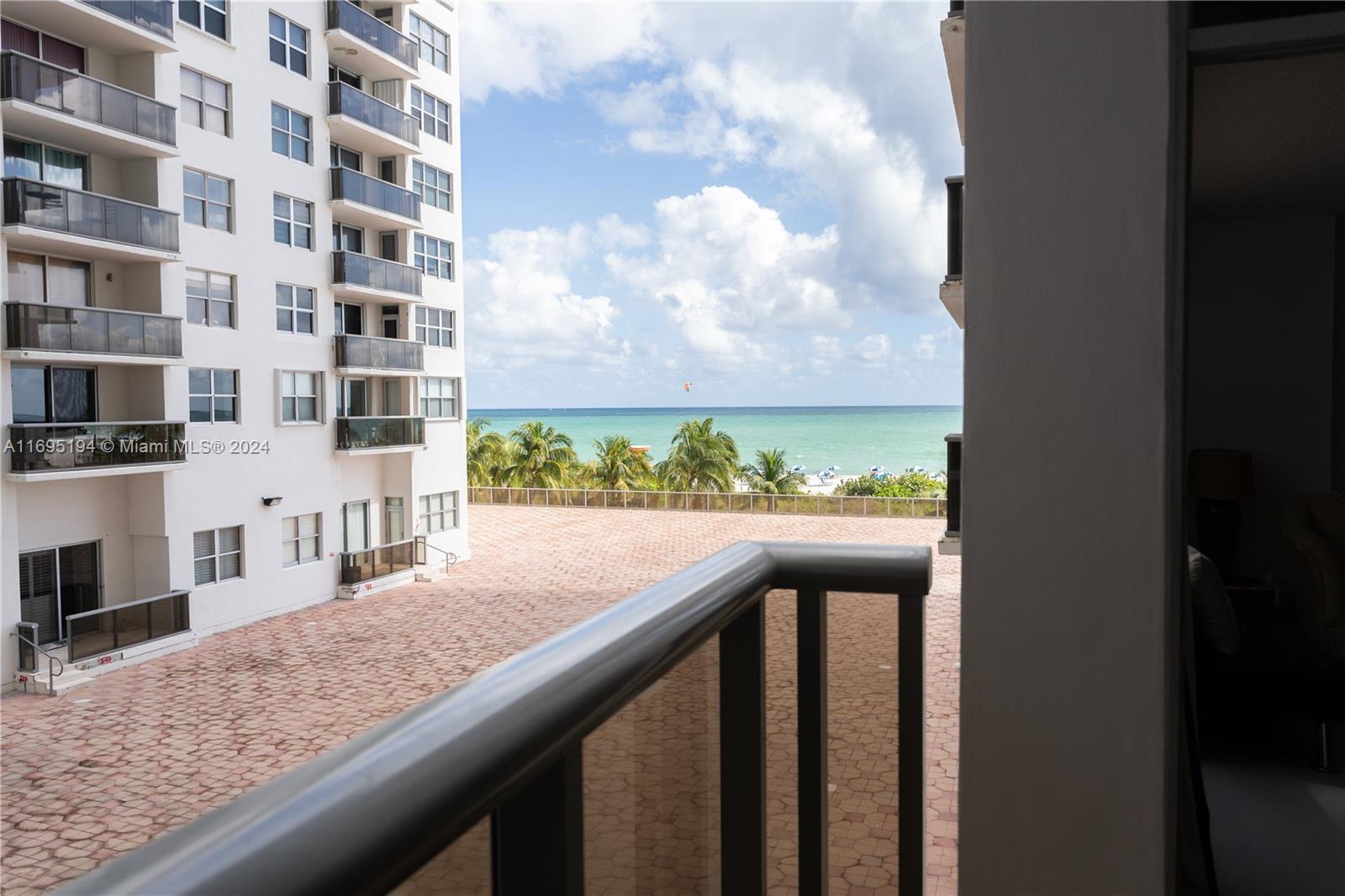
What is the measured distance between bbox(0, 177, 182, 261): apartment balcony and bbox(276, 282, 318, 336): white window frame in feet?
7.17

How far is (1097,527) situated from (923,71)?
75.5 m

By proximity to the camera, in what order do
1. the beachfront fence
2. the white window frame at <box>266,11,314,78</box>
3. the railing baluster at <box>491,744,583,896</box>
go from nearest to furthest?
the railing baluster at <box>491,744,583,896</box>
the white window frame at <box>266,11,314,78</box>
the beachfront fence

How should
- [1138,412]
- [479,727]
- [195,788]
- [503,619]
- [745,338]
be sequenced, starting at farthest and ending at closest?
[745,338] → [503,619] → [195,788] → [1138,412] → [479,727]

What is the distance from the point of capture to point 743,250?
6681cm

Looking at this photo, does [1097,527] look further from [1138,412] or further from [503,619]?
[503,619]

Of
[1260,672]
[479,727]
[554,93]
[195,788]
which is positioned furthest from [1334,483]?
[554,93]

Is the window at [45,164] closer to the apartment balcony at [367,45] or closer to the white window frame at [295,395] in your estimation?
the white window frame at [295,395]

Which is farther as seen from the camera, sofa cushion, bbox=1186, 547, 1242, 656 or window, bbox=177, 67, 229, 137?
window, bbox=177, 67, 229, 137

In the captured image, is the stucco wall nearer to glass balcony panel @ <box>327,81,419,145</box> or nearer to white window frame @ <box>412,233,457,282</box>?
glass balcony panel @ <box>327,81,419,145</box>

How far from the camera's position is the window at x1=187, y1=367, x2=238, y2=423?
48.2ft

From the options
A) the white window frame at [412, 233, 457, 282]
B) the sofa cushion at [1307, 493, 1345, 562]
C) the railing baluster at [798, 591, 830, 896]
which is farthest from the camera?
the white window frame at [412, 233, 457, 282]

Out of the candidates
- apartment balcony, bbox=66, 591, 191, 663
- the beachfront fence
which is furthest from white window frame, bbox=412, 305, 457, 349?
the beachfront fence

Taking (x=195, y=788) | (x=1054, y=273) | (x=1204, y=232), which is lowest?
(x=195, y=788)

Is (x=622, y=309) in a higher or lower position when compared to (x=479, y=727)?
higher
